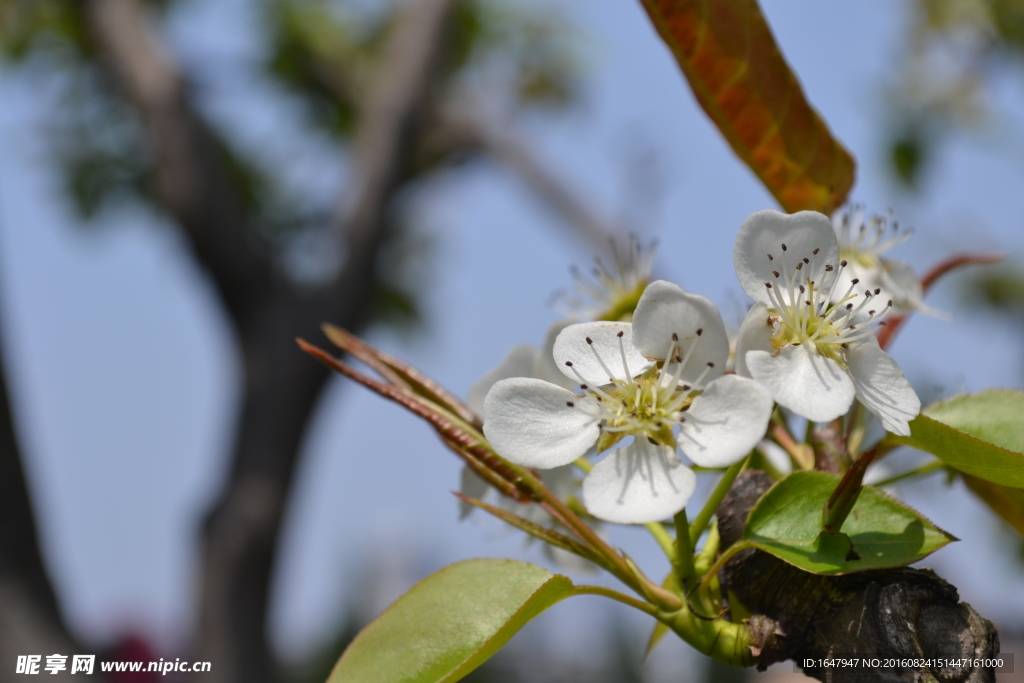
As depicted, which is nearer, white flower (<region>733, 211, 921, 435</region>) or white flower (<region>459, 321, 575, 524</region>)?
white flower (<region>733, 211, 921, 435</region>)

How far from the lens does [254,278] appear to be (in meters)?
3.45

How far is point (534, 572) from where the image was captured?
43cm

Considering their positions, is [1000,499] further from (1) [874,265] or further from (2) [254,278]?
(2) [254,278]

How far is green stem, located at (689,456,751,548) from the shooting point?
0.45 m

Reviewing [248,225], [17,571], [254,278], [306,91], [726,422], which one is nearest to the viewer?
[726,422]

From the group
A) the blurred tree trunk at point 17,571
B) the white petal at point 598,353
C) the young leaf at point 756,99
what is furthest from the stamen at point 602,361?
the blurred tree trunk at point 17,571

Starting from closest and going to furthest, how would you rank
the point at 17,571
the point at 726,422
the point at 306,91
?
the point at 726,422 < the point at 17,571 < the point at 306,91

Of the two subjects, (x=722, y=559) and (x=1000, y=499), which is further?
(x=1000, y=499)

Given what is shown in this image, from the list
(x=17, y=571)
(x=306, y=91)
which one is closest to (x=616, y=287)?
(x=17, y=571)

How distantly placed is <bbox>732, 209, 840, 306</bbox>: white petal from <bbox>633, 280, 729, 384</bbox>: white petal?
36 mm

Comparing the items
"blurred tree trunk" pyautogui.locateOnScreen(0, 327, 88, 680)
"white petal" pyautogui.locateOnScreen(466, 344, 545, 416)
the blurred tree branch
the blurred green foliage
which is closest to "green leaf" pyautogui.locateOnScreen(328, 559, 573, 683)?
"white petal" pyautogui.locateOnScreen(466, 344, 545, 416)

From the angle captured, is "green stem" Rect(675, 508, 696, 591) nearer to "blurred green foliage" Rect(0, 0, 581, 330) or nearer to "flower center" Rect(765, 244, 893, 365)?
"flower center" Rect(765, 244, 893, 365)

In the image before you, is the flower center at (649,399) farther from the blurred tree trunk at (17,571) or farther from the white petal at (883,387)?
the blurred tree trunk at (17,571)

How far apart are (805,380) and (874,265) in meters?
0.21
